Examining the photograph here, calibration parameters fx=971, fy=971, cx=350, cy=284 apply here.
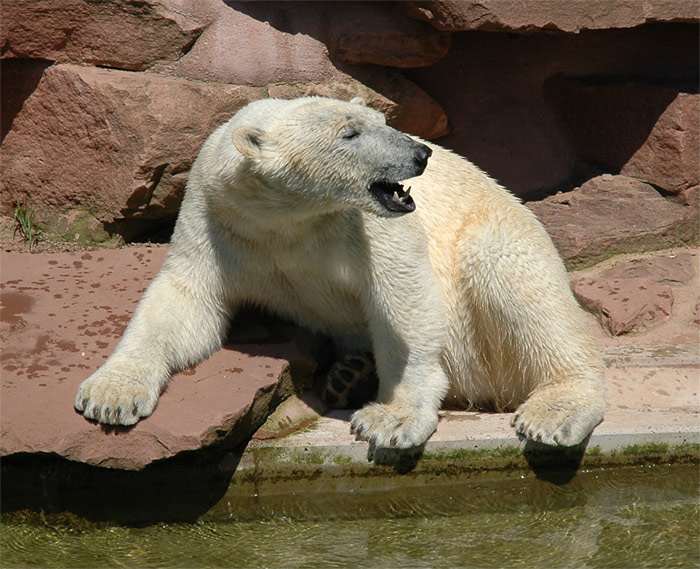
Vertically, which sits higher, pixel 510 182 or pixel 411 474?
pixel 510 182

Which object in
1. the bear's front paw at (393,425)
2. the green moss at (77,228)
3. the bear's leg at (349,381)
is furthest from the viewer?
the green moss at (77,228)

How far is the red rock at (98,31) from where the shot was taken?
5.61 meters

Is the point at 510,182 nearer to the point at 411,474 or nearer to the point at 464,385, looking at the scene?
the point at 464,385

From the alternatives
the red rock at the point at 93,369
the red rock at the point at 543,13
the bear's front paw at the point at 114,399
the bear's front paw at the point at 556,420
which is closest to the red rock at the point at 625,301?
the bear's front paw at the point at 556,420

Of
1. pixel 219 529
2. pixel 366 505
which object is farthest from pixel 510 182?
pixel 219 529

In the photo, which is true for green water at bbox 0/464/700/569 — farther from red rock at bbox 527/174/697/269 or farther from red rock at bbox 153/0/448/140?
red rock at bbox 153/0/448/140

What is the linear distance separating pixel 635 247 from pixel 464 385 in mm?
2246

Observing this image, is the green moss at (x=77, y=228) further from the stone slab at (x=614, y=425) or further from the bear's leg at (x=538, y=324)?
the bear's leg at (x=538, y=324)

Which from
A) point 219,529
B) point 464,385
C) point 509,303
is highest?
point 509,303

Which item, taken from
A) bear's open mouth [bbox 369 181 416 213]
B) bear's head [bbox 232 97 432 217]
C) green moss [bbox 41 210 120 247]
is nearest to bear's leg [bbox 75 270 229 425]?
bear's head [bbox 232 97 432 217]

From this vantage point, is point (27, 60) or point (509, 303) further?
point (27, 60)

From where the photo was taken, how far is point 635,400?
4.75 meters

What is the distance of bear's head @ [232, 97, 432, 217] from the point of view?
388 centimetres

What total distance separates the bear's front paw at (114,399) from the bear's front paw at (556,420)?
162 cm
